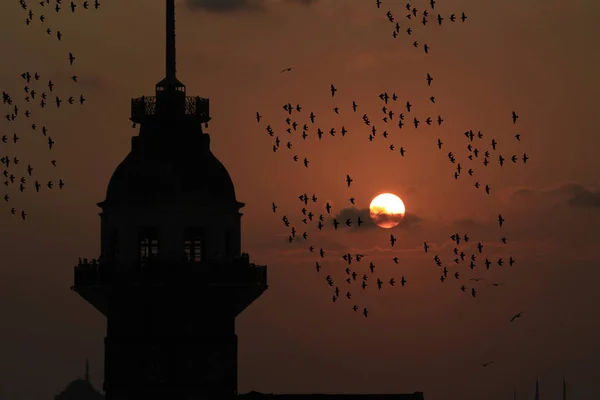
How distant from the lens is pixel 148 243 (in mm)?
154375

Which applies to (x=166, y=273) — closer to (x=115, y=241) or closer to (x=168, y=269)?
(x=168, y=269)

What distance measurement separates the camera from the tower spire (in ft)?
516

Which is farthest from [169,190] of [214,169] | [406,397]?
[406,397]

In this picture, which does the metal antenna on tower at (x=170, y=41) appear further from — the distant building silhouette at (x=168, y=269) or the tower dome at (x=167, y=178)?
the tower dome at (x=167, y=178)

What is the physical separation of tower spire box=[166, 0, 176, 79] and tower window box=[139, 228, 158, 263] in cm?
1222

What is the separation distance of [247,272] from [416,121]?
17.0 metres

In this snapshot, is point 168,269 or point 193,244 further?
point 193,244

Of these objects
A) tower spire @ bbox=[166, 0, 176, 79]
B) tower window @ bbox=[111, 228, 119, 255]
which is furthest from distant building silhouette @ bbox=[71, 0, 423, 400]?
tower spire @ bbox=[166, 0, 176, 79]

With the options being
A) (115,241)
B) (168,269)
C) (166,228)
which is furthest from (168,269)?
(115,241)

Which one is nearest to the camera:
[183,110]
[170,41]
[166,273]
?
Result: [166,273]

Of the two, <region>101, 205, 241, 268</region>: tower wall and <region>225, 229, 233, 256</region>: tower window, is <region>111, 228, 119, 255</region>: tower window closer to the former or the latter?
<region>101, 205, 241, 268</region>: tower wall

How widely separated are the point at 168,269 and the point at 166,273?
1.14 ft

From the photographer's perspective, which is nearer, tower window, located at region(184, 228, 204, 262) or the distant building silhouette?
the distant building silhouette

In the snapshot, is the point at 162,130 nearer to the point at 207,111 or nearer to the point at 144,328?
the point at 207,111
